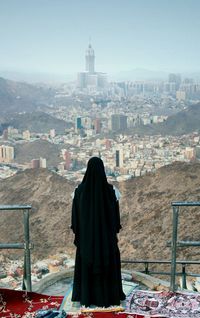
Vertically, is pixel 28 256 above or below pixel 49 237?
above

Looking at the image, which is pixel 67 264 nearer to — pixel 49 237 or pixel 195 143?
pixel 49 237

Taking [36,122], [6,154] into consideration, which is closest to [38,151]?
[6,154]

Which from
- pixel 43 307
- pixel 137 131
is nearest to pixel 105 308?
pixel 43 307

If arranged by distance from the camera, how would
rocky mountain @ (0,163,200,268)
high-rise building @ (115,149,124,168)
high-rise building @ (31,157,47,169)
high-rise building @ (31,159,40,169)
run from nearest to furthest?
rocky mountain @ (0,163,200,268)
high-rise building @ (115,149,124,168)
high-rise building @ (31,159,40,169)
high-rise building @ (31,157,47,169)

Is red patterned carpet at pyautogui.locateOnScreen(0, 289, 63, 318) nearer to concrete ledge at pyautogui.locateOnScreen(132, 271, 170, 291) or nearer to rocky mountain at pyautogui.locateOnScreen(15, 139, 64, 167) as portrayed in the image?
concrete ledge at pyautogui.locateOnScreen(132, 271, 170, 291)

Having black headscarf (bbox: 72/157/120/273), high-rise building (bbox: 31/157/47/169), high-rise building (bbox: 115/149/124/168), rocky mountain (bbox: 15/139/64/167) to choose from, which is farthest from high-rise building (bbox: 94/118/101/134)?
black headscarf (bbox: 72/157/120/273)

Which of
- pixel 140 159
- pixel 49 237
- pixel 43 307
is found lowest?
pixel 49 237
